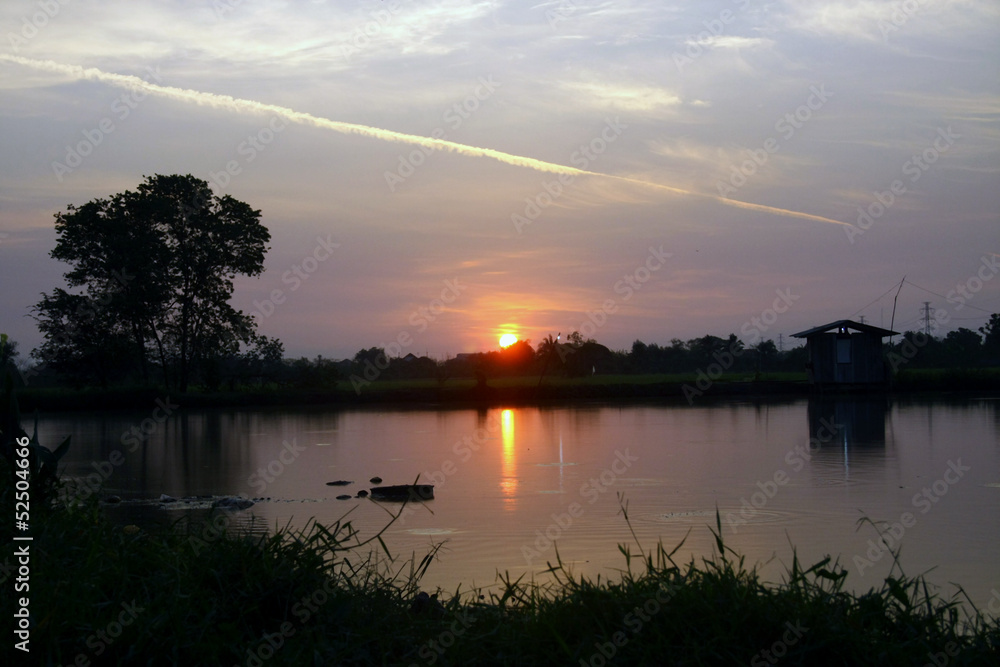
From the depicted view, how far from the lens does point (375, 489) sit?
9680mm

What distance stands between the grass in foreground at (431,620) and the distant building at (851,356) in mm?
29978

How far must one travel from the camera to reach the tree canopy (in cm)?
3294

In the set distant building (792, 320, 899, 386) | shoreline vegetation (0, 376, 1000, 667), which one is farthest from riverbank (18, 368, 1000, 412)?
shoreline vegetation (0, 376, 1000, 667)

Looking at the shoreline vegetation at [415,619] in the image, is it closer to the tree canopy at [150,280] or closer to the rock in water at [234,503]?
the rock in water at [234,503]

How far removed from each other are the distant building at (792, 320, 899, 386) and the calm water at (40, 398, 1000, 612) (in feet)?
34.3

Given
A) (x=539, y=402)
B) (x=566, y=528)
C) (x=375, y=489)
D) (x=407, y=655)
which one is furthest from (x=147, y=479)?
(x=539, y=402)

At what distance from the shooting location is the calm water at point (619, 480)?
259 inches

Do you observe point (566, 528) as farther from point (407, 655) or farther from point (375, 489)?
point (407, 655)

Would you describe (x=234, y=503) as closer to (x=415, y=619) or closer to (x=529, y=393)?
(x=415, y=619)

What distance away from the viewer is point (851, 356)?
32.5 meters

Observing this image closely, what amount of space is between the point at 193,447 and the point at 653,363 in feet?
145

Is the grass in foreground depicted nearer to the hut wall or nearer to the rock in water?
the rock in water

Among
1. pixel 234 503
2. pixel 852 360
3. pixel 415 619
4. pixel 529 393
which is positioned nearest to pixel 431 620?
pixel 415 619

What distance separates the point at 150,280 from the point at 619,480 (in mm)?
26743
